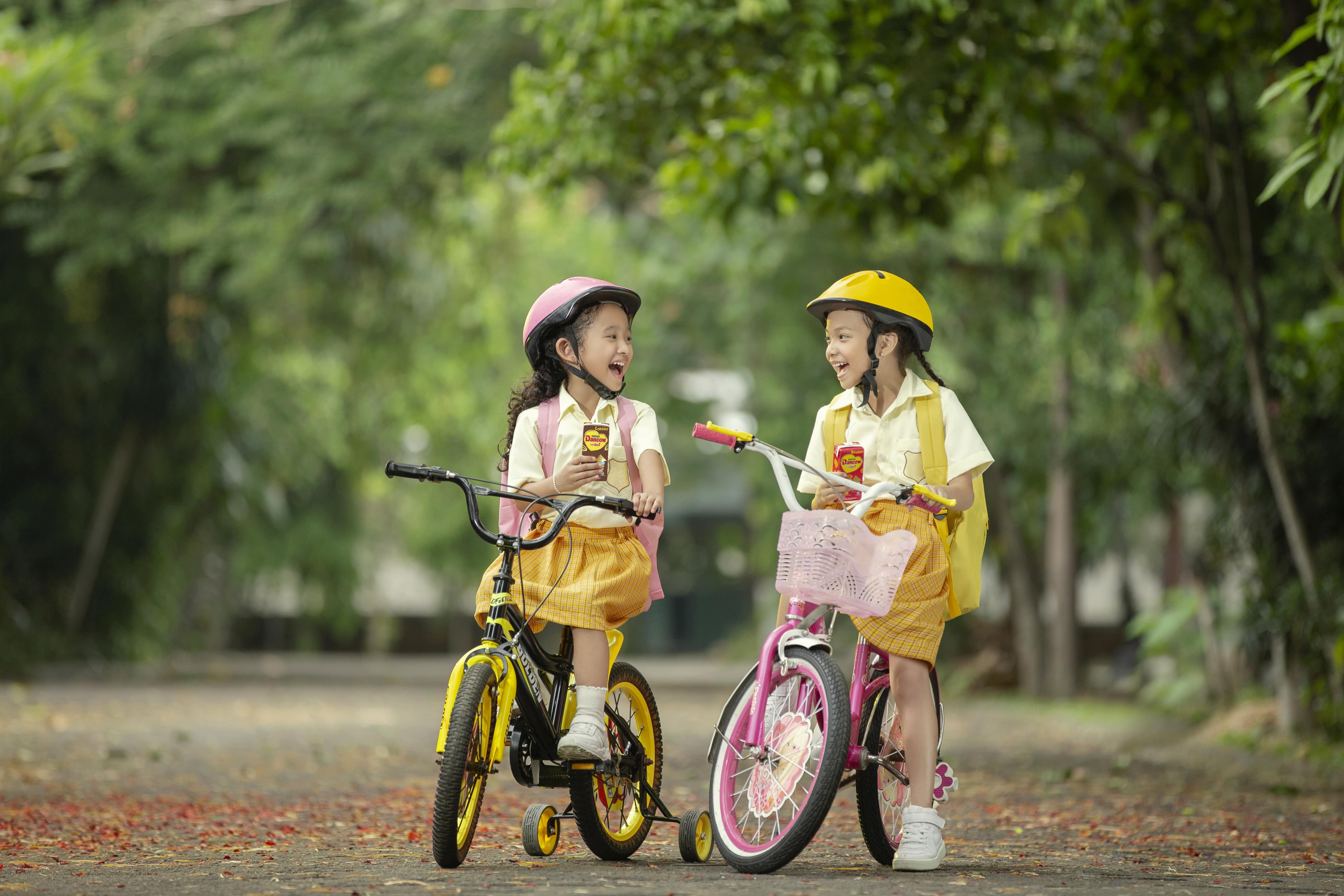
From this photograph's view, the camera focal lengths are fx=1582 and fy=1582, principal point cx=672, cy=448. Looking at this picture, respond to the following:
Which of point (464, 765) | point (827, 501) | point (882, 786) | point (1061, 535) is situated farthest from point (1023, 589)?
point (464, 765)

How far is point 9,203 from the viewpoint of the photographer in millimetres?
14961

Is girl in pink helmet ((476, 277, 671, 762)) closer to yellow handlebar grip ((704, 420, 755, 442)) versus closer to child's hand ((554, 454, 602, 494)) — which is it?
child's hand ((554, 454, 602, 494))

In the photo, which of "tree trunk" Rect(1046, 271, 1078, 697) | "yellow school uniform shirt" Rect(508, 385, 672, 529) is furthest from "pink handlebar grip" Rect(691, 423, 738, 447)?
"tree trunk" Rect(1046, 271, 1078, 697)

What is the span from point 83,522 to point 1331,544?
599 inches

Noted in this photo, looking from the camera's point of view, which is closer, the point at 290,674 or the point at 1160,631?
the point at 1160,631

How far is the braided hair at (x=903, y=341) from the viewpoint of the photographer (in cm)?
511

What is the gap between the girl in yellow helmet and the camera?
16.3ft

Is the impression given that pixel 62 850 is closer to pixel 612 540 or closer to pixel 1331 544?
pixel 612 540

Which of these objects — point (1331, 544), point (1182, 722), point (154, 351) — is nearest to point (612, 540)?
point (1331, 544)

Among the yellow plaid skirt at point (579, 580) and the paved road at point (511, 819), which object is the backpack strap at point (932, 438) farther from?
the paved road at point (511, 819)

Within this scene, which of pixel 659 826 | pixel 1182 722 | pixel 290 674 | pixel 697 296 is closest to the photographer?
pixel 659 826

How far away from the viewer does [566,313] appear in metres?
5.13

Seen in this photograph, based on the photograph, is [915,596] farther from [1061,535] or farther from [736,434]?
[1061,535]

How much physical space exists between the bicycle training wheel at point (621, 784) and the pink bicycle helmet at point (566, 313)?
3.37 ft
